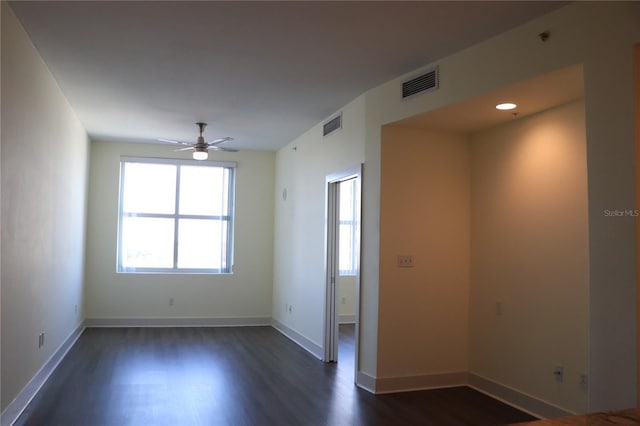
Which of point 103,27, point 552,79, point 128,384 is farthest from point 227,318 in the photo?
point 552,79

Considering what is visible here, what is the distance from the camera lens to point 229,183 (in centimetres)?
823

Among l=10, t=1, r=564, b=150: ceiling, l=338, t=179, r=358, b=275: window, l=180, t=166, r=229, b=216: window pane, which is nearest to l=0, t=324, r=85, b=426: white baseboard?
l=10, t=1, r=564, b=150: ceiling

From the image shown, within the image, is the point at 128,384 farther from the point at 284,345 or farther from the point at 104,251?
the point at 104,251

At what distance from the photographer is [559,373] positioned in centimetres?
376

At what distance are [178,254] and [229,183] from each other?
1368 millimetres

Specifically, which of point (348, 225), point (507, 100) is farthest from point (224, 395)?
point (348, 225)

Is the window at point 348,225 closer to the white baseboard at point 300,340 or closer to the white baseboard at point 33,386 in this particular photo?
the white baseboard at point 300,340

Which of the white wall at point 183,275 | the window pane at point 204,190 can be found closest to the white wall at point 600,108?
the white wall at point 183,275

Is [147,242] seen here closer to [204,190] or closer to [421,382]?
[204,190]

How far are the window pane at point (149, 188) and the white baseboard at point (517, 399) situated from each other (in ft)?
17.1

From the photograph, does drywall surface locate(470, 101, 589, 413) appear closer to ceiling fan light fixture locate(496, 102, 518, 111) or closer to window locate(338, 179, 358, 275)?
ceiling fan light fixture locate(496, 102, 518, 111)

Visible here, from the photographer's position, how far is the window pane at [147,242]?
25.4ft

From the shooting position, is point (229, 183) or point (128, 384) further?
point (229, 183)

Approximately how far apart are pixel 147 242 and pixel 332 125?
3758 millimetres
